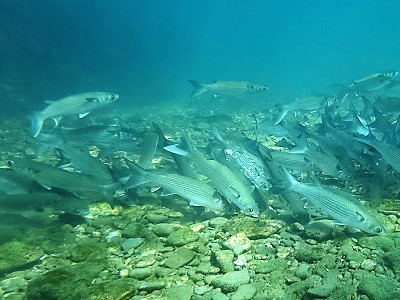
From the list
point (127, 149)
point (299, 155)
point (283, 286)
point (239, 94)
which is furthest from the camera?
point (239, 94)

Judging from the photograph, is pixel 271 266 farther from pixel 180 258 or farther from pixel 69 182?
pixel 69 182

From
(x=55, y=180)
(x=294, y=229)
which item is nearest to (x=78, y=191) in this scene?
(x=55, y=180)

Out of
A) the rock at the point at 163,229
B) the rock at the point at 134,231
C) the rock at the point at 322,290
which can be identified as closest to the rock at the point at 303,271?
the rock at the point at 322,290

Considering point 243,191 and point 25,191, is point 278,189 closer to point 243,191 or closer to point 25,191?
point 243,191

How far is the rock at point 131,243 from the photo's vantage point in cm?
523

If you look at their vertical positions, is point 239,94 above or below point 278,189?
above

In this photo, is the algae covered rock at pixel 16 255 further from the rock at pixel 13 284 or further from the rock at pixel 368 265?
the rock at pixel 368 265

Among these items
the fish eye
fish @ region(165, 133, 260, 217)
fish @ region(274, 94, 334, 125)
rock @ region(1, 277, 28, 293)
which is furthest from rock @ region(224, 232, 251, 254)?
fish @ region(274, 94, 334, 125)

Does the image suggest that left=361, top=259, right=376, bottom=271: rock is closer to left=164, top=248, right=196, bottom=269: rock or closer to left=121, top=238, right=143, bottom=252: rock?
left=164, top=248, right=196, bottom=269: rock

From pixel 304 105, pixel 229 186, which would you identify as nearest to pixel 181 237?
pixel 229 186

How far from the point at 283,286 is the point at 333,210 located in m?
1.31

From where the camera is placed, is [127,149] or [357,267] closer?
[357,267]

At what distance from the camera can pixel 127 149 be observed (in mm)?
8172

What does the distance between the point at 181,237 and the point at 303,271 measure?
73.7 inches
